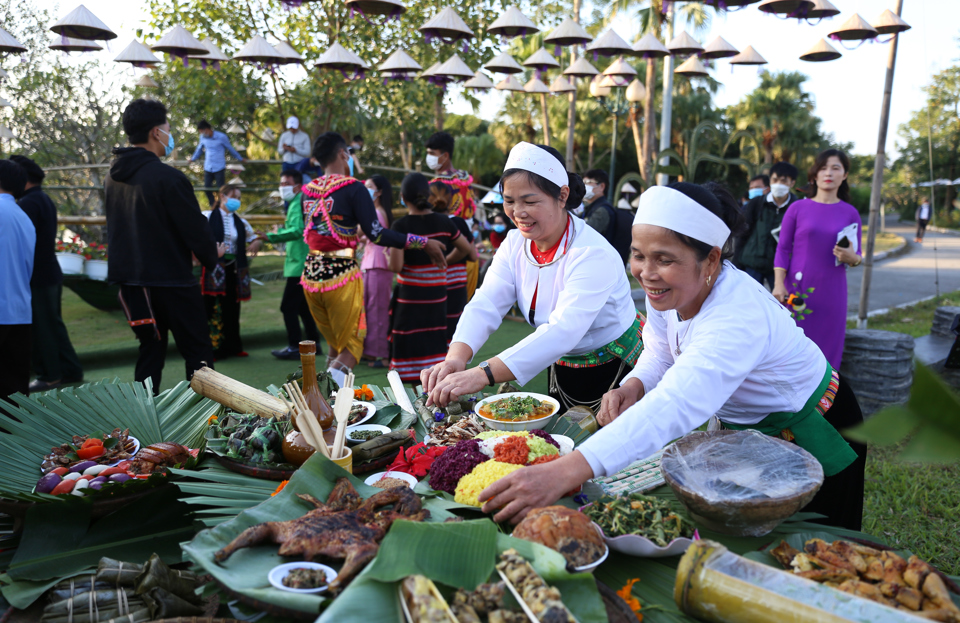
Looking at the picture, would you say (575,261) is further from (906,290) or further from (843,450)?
(906,290)

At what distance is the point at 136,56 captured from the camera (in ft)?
30.1

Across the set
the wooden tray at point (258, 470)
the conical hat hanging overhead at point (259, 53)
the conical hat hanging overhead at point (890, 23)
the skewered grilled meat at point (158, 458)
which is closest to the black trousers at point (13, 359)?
the skewered grilled meat at point (158, 458)

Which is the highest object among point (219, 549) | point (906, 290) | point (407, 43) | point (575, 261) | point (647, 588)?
point (407, 43)

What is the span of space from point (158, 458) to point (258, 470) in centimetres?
38

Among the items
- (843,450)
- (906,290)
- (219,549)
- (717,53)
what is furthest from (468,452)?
(906,290)

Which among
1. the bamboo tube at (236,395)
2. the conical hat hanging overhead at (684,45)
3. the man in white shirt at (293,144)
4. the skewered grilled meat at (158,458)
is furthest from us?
the man in white shirt at (293,144)

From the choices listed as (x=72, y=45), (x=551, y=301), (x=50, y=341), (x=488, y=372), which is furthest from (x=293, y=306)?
(x=72, y=45)

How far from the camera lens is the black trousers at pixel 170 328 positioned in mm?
3988

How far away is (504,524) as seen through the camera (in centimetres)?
159

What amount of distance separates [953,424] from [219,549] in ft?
4.34

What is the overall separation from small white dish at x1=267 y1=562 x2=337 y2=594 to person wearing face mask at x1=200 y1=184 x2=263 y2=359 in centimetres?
536

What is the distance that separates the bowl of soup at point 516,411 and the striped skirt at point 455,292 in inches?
137

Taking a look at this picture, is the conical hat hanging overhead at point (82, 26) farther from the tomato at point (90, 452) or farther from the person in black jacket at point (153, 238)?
the tomato at point (90, 452)

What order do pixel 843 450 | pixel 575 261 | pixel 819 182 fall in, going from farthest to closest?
pixel 819 182
pixel 575 261
pixel 843 450
